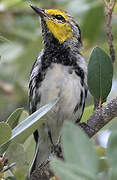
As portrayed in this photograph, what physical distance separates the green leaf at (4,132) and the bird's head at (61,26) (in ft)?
6.40

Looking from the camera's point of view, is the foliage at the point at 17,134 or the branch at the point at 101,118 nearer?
the foliage at the point at 17,134

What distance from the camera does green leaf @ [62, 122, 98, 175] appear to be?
1.04 m

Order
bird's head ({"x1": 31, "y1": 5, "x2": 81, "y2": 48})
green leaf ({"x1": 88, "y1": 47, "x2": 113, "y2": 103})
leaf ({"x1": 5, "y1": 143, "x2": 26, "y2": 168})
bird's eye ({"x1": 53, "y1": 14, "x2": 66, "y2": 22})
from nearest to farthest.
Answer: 1. leaf ({"x1": 5, "y1": 143, "x2": 26, "y2": 168})
2. green leaf ({"x1": 88, "y1": 47, "x2": 113, "y2": 103})
3. bird's head ({"x1": 31, "y1": 5, "x2": 81, "y2": 48})
4. bird's eye ({"x1": 53, "y1": 14, "x2": 66, "y2": 22})

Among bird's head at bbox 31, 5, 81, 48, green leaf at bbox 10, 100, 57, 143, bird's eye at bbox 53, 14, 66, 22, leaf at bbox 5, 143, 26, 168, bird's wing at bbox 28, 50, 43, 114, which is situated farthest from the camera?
bird's eye at bbox 53, 14, 66, 22

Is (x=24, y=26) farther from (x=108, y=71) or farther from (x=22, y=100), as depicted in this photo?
(x=108, y=71)

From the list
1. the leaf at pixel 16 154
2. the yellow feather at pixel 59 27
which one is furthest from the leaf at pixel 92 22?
the leaf at pixel 16 154

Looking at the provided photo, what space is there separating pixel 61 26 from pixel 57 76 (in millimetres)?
670

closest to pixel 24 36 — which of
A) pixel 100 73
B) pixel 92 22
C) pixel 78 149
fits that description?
pixel 92 22

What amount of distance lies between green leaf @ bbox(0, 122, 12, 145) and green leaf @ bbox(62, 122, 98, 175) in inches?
28.2

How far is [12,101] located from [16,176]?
2.55 metres

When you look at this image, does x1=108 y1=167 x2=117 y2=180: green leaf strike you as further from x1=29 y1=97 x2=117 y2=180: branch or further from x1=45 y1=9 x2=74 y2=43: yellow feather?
x1=45 y1=9 x2=74 y2=43: yellow feather

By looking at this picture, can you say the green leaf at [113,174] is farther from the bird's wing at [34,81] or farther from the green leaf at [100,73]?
the bird's wing at [34,81]

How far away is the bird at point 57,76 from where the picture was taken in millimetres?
3361

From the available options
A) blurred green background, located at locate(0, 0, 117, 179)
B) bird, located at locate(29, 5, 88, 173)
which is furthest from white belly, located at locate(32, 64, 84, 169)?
blurred green background, located at locate(0, 0, 117, 179)
